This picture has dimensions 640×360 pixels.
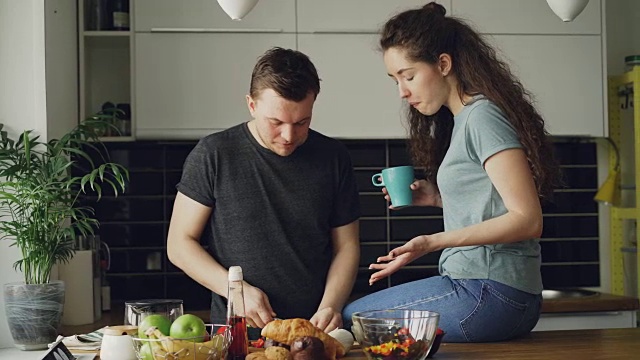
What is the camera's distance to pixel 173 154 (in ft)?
12.8

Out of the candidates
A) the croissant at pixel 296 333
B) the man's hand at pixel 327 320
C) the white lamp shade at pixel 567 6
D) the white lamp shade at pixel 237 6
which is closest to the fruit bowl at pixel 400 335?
the croissant at pixel 296 333

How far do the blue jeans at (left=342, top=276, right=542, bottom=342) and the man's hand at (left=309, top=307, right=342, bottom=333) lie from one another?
0.56ft

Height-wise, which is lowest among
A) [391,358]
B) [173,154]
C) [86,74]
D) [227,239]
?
[391,358]

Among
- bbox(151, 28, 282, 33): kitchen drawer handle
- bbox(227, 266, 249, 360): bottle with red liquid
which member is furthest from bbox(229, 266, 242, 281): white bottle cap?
bbox(151, 28, 282, 33): kitchen drawer handle

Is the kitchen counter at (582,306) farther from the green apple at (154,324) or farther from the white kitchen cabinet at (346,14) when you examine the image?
the green apple at (154,324)

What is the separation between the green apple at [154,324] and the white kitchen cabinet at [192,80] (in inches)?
77.1

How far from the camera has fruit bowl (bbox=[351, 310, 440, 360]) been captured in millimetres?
1658

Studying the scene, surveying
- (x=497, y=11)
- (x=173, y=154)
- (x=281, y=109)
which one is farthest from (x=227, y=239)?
(x=497, y=11)

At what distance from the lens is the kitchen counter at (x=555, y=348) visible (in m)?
1.85

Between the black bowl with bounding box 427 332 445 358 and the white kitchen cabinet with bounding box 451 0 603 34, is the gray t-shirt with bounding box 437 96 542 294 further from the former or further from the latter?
the white kitchen cabinet with bounding box 451 0 603 34

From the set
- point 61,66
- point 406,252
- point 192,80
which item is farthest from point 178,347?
point 192,80

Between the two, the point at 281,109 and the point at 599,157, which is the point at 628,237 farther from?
the point at 281,109

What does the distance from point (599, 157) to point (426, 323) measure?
2685 mm

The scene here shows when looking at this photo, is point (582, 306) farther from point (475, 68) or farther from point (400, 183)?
point (475, 68)
